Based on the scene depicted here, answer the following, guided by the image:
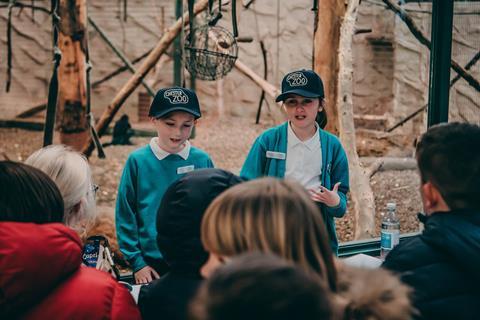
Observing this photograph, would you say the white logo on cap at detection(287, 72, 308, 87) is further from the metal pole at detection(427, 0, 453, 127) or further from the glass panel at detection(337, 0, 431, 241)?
the glass panel at detection(337, 0, 431, 241)

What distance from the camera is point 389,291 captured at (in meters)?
1.10

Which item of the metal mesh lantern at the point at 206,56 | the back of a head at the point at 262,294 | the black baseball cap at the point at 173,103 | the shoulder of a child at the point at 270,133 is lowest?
the back of a head at the point at 262,294

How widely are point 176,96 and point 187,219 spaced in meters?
1.09

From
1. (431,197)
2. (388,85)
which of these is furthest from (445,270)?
(388,85)

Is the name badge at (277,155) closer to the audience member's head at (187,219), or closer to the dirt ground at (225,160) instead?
the audience member's head at (187,219)

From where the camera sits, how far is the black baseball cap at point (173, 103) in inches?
96.6

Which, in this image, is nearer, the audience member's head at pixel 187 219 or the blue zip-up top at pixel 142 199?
the audience member's head at pixel 187 219

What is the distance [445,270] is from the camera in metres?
1.48

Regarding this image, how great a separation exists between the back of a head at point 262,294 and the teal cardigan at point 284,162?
1.97m

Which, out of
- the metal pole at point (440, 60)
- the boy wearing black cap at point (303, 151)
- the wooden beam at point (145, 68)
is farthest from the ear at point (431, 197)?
the wooden beam at point (145, 68)

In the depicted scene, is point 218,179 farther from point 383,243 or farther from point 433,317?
point 383,243

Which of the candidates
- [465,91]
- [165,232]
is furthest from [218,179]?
[465,91]

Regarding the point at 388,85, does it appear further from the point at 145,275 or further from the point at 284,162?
the point at 145,275

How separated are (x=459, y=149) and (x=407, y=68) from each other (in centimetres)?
635
